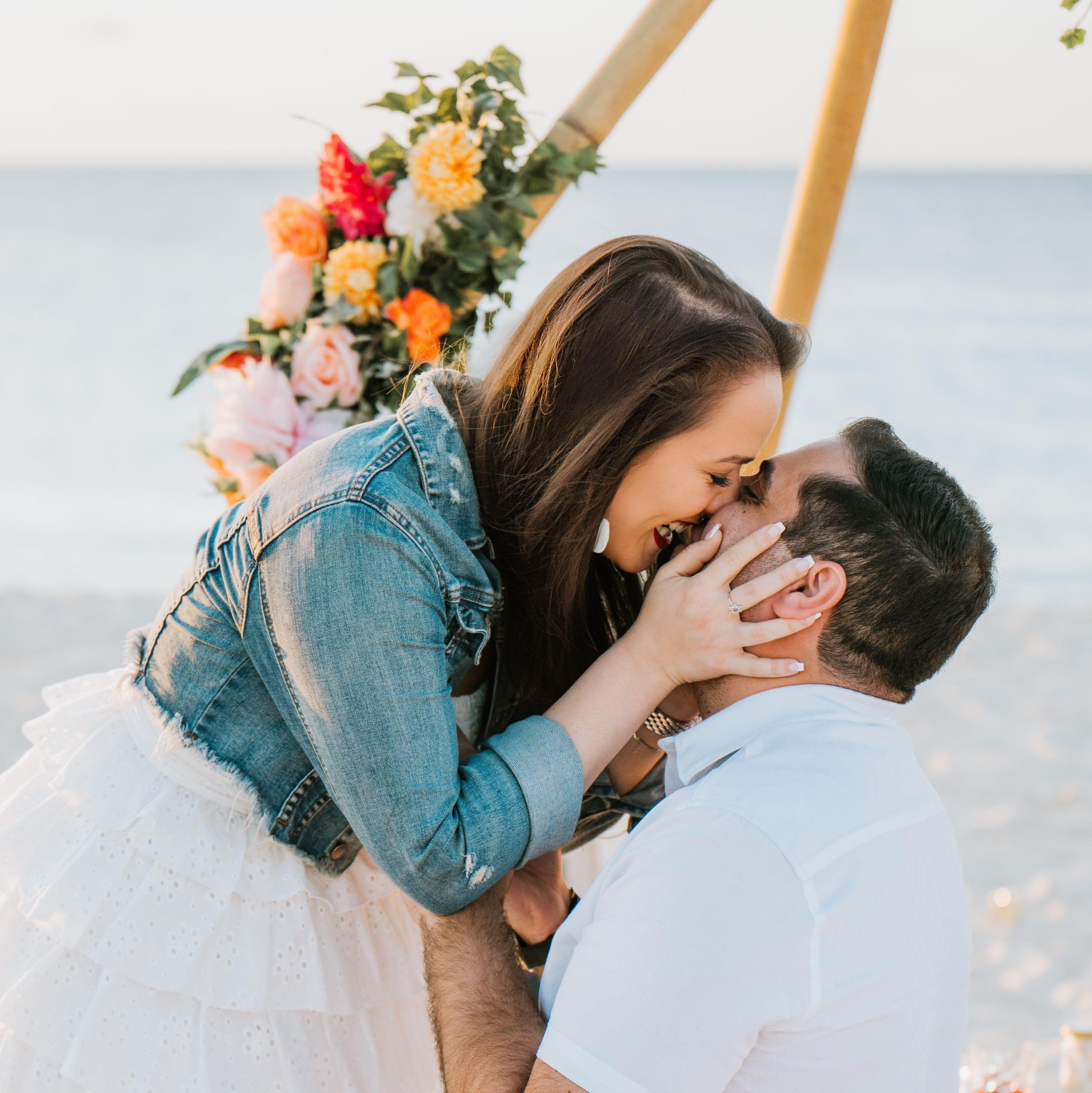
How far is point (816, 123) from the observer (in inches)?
90.3

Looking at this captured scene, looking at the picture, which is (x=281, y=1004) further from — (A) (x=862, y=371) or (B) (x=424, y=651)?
(A) (x=862, y=371)

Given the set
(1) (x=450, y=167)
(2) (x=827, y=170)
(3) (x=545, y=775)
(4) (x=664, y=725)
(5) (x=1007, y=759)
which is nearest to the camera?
(3) (x=545, y=775)

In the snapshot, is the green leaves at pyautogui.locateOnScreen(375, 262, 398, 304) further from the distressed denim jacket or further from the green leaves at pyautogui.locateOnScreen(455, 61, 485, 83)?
the distressed denim jacket

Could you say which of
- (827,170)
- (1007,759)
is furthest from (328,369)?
(1007,759)

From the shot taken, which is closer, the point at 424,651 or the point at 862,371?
the point at 424,651

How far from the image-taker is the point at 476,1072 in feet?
4.69

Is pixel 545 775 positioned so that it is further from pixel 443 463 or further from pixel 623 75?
pixel 623 75

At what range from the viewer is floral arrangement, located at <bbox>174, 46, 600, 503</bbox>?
8.05 ft

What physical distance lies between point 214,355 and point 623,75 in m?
1.17

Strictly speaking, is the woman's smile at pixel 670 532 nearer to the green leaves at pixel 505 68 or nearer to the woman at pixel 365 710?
the woman at pixel 365 710

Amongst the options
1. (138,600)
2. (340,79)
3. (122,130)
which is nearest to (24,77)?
(122,130)

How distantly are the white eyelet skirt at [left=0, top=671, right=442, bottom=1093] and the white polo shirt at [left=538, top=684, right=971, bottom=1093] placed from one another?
19.4 inches

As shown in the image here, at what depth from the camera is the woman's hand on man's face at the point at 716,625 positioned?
1556 millimetres

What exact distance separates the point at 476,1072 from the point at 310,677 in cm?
58
